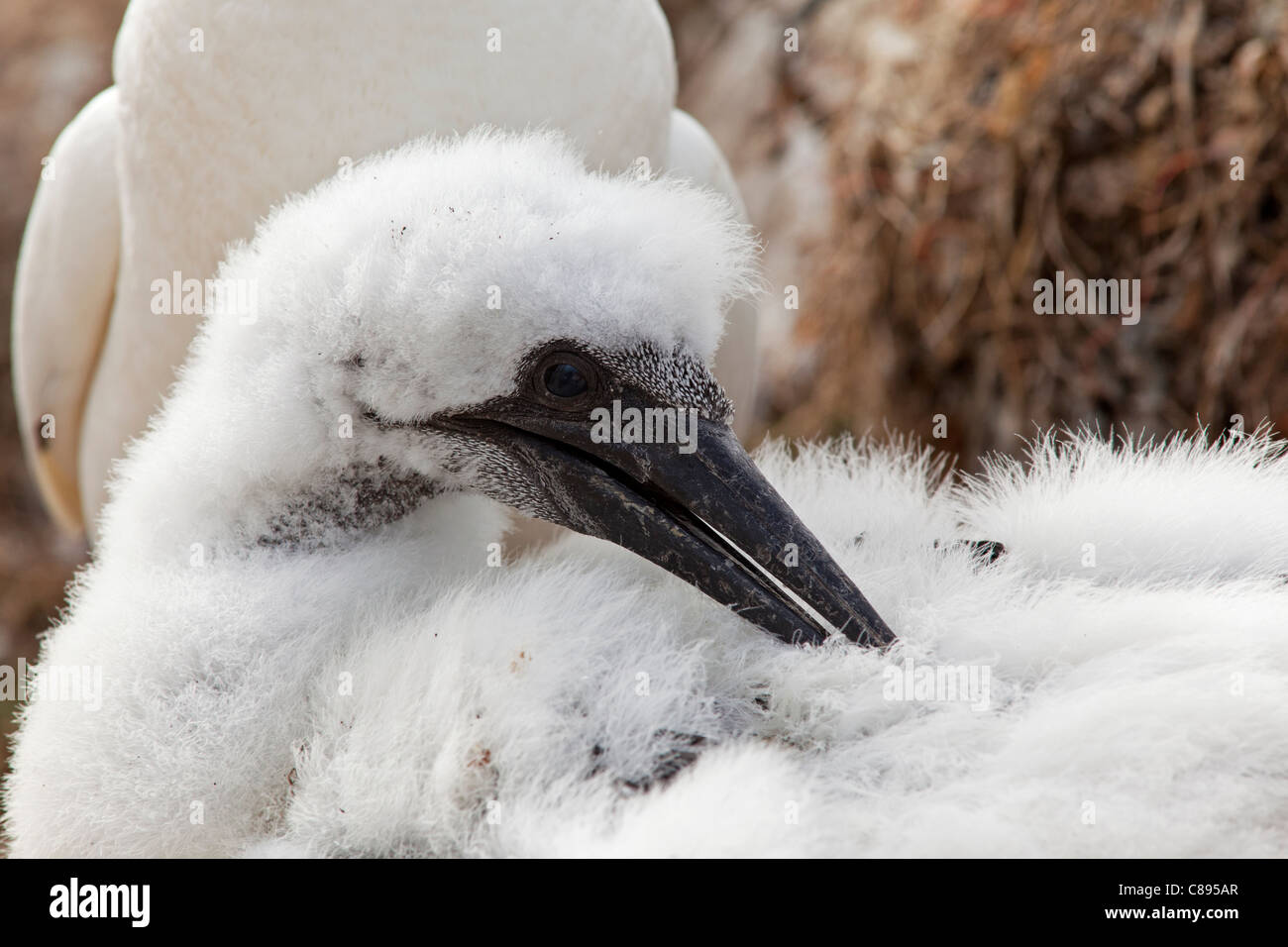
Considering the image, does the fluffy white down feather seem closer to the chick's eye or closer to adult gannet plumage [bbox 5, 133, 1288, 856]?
adult gannet plumage [bbox 5, 133, 1288, 856]

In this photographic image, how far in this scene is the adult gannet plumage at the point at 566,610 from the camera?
1.25m

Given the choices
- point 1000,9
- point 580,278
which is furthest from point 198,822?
point 1000,9

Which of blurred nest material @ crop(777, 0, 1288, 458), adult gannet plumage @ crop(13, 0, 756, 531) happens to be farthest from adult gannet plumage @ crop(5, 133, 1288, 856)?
blurred nest material @ crop(777, 0, 1288, 458)

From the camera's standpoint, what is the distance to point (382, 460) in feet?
5.25

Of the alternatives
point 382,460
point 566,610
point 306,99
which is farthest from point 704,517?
point 306,99

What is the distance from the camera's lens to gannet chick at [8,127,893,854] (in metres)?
1.44

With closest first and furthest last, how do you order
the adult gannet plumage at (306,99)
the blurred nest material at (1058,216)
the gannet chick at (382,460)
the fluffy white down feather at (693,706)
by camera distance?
the fluffy white down feather at (693,706)
the gannet chick at (382,460)
the adult gannet plumage at (306,99)
the blurred nest material at (1058,216)

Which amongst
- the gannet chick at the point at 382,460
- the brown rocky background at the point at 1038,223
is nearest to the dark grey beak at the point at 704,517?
the gannet chick at the point at 382,460

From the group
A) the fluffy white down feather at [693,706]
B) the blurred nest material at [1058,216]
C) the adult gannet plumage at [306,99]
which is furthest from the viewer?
the blurred nest material at [1058,216]

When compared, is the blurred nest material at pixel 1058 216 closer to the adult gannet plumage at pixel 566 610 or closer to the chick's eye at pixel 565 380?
the adult gannet plumage at pixel 566 610

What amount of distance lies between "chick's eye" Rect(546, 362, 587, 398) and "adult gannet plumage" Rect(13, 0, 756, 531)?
379 mm

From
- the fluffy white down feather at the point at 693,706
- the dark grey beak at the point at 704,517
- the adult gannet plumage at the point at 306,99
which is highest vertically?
the adult gannet plumage at the point at 306,99

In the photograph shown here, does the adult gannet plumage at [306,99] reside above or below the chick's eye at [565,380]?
above

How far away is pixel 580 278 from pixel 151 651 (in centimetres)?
60
